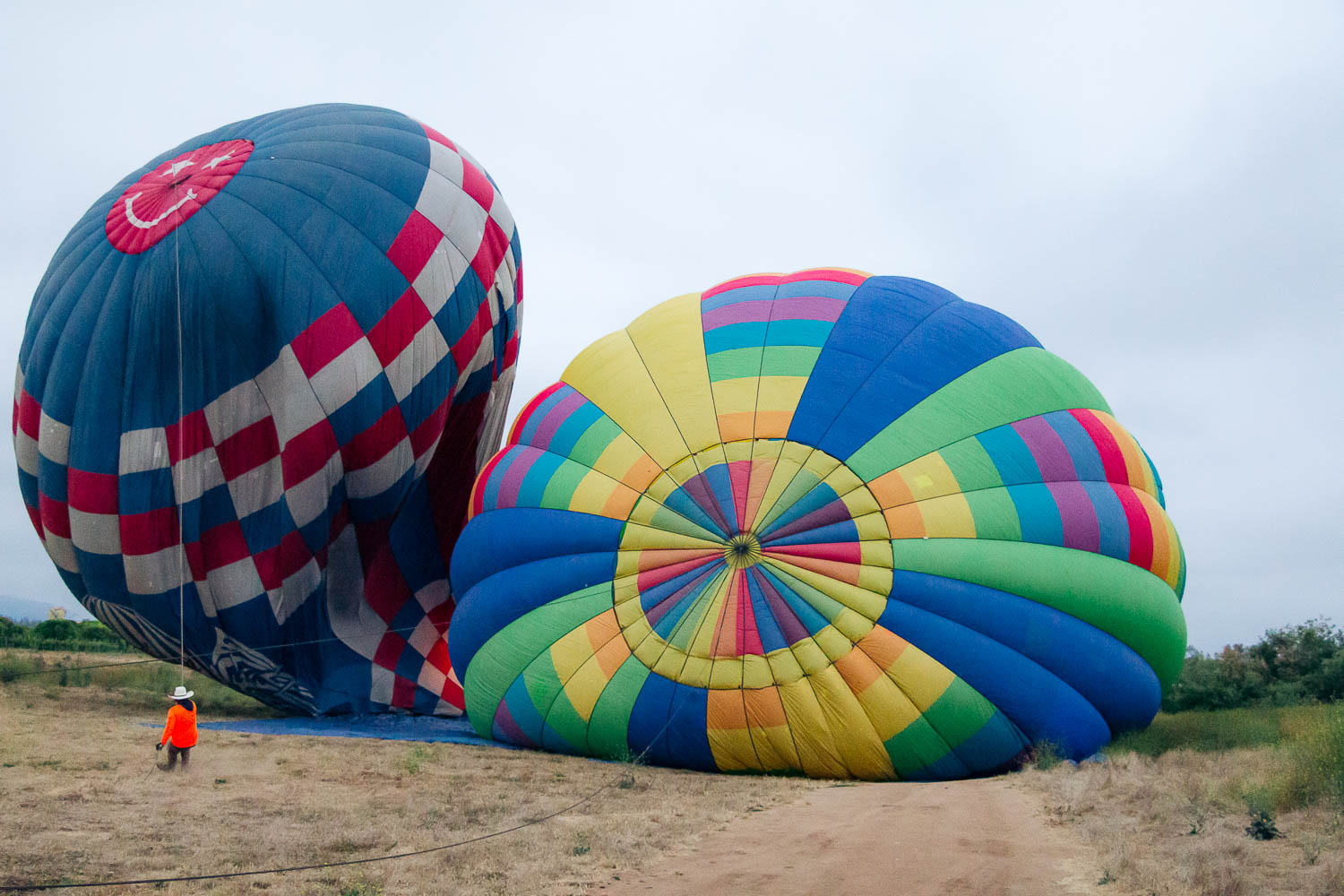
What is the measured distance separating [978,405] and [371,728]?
19.3 feet

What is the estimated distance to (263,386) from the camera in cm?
Answer: 881

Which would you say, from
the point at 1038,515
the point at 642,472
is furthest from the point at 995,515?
the point at 642,472

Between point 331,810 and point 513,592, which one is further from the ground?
point 513,592

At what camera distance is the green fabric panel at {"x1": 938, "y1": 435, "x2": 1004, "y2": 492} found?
297 inches

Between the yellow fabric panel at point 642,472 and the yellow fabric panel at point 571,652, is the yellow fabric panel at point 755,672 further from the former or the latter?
the yellow fabric panel at point 642,472

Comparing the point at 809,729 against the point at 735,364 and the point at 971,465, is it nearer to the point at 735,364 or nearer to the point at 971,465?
the point at 971,465

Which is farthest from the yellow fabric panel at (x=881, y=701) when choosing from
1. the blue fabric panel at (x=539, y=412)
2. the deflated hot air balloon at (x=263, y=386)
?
the deflated hot air balloon at (x=263, y=386)

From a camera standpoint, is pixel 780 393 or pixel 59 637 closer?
pixel 780 393

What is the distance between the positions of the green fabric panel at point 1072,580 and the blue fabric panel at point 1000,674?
0.36m

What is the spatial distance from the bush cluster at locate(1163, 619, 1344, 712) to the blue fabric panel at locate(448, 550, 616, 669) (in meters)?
7.15

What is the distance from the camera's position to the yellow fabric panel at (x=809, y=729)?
713 cm

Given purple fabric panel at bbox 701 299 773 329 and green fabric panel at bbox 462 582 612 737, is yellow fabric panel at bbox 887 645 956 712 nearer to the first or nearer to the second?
green fabric panel at bbox 462 582 612 737

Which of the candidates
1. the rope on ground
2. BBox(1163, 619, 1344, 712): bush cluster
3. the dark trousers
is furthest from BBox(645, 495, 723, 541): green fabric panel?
BBox(1163, 619, 1344, 712): bush cluster

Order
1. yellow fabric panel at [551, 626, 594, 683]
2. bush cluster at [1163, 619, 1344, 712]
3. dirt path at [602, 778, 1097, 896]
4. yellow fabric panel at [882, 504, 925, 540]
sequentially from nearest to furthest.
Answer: dirt path at [602, 778, 1097, 896], yellow fabric panel at [882, 504, 925, 540], yellow fabric panel at [551, 626, 594, 683], bush cluster at [1163, 619, 1344, 712]
